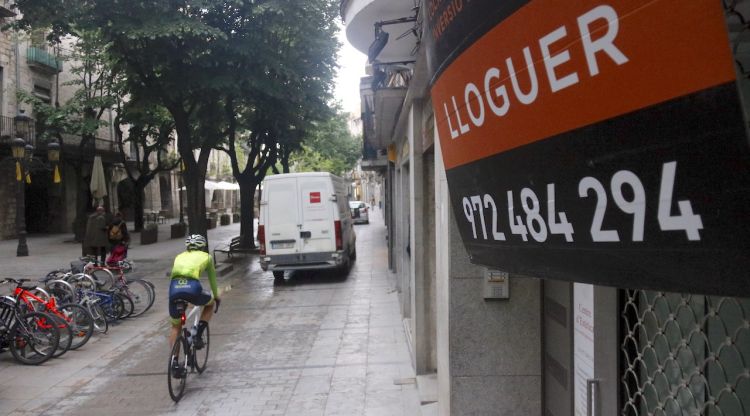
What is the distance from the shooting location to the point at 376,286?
1378 centimetres

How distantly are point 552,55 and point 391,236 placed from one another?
1468cm

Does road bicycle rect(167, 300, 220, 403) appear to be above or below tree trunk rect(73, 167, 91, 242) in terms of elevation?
below

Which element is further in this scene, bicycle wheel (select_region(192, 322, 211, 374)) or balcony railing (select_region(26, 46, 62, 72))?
balcony railing (select_region(26, 46, 62, 72))

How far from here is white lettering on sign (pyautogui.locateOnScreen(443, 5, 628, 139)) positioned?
1.26 meters

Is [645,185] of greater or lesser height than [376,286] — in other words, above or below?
above

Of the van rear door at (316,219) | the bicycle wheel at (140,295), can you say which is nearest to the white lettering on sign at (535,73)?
the bicycle wheel at (140,295)

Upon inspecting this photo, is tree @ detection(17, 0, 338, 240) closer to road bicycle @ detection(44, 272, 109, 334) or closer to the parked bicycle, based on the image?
road bicycle @ detection(44, 272, 109, 334)

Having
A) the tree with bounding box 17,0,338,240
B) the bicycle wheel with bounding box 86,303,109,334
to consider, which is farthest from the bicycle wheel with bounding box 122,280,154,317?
the tree with bounding box 17,0,338,240

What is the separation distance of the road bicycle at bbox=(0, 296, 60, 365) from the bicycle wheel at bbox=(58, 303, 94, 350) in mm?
560

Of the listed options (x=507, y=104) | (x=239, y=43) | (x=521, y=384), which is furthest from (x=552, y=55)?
(x=239, y=43)

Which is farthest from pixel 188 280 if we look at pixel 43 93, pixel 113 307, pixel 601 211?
pixel 43 93

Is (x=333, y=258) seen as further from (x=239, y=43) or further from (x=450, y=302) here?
(x=450, y=302)

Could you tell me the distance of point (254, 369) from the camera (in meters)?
7.50

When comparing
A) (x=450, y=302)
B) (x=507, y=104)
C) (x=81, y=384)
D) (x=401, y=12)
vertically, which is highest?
(x=401, y=12)
